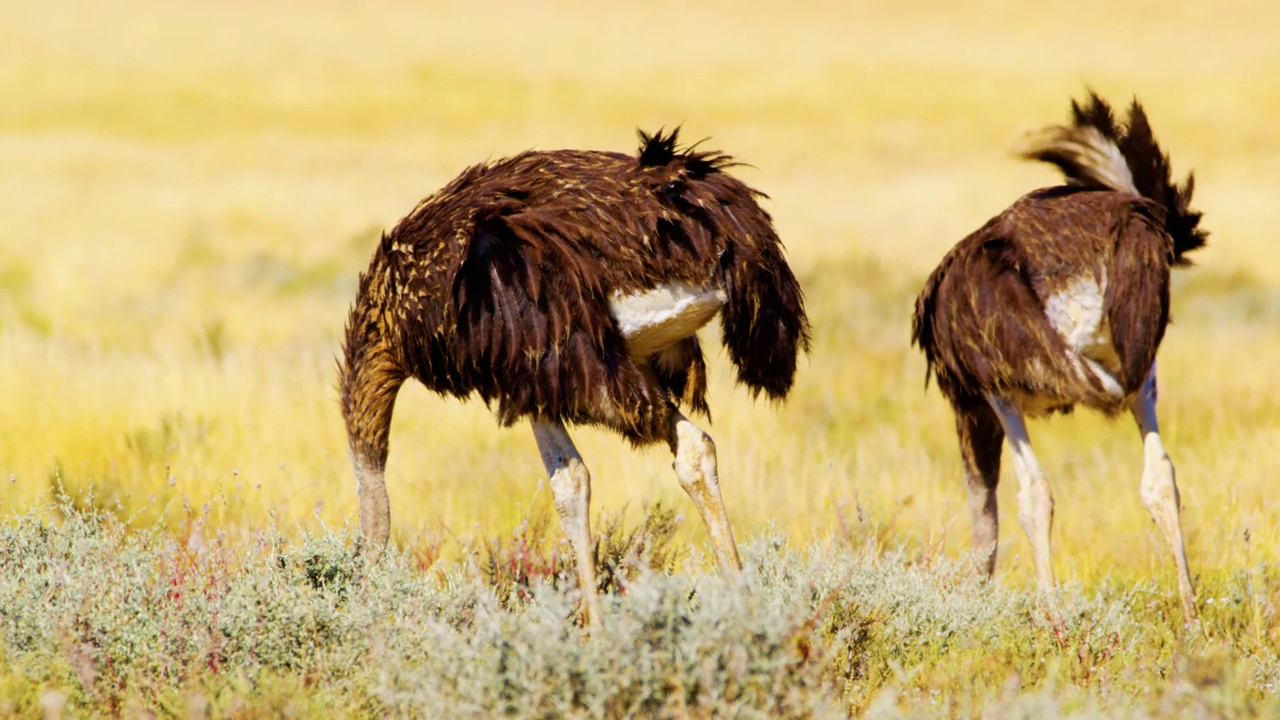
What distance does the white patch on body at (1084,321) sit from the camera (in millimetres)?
5758

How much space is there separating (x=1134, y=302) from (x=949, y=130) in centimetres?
3263

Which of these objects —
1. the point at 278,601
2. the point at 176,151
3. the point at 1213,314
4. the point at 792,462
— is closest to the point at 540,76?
the point at 176,151

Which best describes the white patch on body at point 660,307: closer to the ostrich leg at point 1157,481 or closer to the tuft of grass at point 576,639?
the tuft of grass at point 576,639

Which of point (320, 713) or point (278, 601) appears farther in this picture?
point (278, 601)

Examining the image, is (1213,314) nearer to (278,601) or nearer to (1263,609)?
(1263,609)

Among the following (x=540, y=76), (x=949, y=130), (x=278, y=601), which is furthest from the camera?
(x=540, y=76)

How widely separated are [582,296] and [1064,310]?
6.50 ft

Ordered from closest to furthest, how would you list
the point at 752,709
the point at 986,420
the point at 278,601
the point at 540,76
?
the point at 752,709
the point at 278,601
the point at 986,420
the point at 540,76

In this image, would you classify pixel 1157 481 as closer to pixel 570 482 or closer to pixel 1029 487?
pixel 1029 487

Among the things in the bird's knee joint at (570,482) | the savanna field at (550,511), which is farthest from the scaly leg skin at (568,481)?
the savanna field at (550,511)

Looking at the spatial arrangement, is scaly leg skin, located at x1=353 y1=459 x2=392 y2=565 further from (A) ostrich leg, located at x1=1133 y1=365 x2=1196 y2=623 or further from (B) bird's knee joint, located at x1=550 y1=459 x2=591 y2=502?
(A) ostrich leg, located at x1=1133 y1=365 x2=1196 y2=623

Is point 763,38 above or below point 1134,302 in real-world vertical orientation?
above

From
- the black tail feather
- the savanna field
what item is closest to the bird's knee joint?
the savanna field

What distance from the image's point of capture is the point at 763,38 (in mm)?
57906
